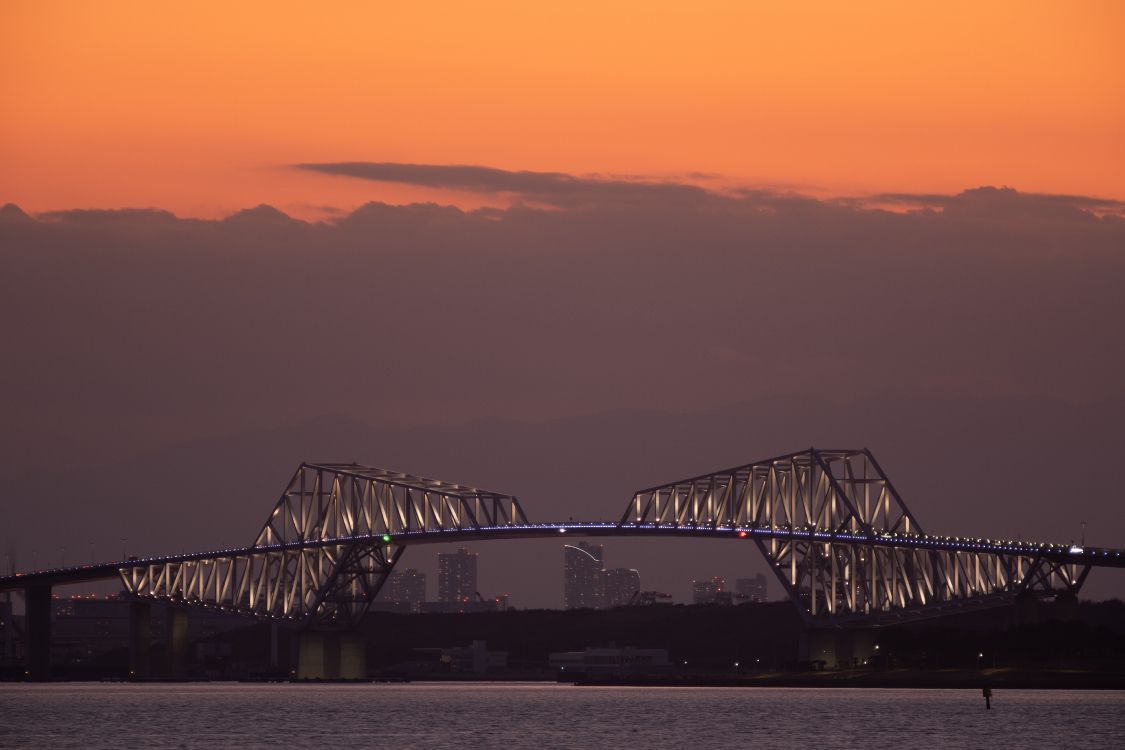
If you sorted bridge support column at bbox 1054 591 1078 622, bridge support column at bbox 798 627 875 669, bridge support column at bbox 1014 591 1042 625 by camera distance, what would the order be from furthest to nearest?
bridge support column at bbox 798 627 875 669, bridge support column at bbox 1014 591 1042 625, bridge support column at bbox 1054 591 1078 622

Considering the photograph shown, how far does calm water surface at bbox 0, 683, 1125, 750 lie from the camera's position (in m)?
97.5

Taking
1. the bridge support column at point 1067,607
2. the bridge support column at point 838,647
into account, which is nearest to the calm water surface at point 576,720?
the bridge support column at point 1067,607

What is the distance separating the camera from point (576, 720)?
121 m

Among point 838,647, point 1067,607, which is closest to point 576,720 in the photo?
point 1067,607

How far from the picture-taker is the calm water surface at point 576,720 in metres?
97.5

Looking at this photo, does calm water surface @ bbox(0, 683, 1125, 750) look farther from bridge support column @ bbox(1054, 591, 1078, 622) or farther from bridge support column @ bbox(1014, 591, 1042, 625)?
bridge support column @ bbox(1054, 591, 1078, 622)

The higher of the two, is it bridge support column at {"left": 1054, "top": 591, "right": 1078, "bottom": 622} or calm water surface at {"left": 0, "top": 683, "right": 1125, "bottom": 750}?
bridge support column at {"left": 1054, "top": 591, "right": 1078, "bottom": 622}

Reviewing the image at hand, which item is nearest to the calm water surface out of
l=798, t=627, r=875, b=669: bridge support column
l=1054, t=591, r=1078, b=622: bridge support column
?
l=1054, t=591, r=1078, b=622: bridge support column

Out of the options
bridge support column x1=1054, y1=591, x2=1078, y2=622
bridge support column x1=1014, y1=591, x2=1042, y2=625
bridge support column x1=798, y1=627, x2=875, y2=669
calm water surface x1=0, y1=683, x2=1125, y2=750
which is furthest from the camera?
bridge support column x1=798, y1=627, x2=875, y2=669

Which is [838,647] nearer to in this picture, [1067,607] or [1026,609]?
[1026,609]

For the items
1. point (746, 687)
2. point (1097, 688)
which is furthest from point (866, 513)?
point (1097, 688)

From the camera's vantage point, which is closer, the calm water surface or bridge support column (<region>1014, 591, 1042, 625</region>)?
the calm water surface

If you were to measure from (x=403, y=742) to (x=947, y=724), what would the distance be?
98.3 feet

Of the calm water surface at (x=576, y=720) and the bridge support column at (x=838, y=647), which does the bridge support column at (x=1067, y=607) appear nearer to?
the calm water surface at (x=576, y=720)
